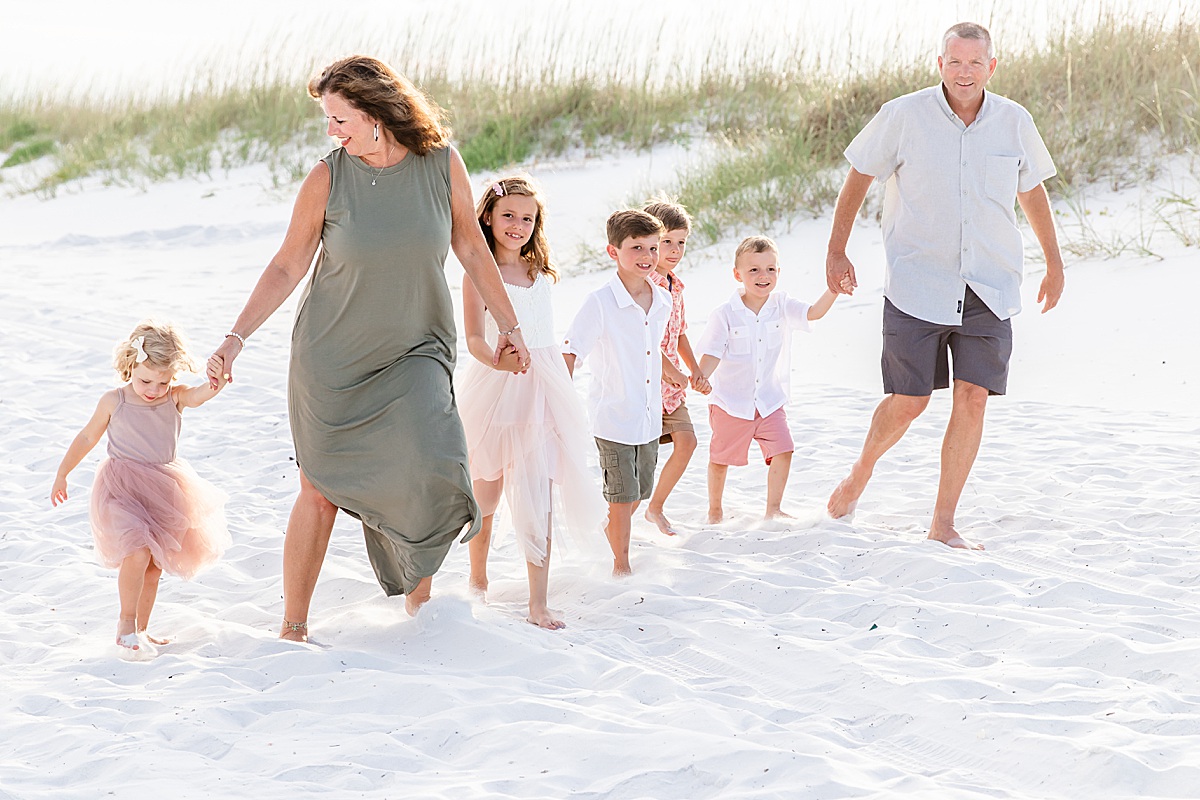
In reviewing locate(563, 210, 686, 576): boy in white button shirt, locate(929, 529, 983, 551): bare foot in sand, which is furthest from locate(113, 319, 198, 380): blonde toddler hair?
locate(929, 529, 983, 551): bare foot in sand

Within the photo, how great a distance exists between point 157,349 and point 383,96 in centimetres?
114

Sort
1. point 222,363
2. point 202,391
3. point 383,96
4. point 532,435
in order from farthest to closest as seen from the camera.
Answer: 1. point 532,435
2. point 202,391
3. point 383,96
4. point 222,363

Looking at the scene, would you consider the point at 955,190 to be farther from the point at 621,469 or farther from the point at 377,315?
the point at 377,315

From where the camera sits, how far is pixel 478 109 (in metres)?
16.4

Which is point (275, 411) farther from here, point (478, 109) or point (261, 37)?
point (261, 37)

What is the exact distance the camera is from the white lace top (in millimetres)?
4625

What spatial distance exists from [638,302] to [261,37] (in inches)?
650

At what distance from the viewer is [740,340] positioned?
5.77m

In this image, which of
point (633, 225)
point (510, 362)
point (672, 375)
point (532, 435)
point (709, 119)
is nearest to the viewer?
point (510, 362)

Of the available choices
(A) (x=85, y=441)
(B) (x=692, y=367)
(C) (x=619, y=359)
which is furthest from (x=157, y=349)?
(B) (x=692, y=367)

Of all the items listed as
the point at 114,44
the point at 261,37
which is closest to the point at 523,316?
the point at 261,37

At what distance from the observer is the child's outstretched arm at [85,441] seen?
4254mm

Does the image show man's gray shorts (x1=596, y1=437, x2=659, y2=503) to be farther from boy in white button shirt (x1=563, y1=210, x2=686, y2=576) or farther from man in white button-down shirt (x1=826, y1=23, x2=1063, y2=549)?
man in white button-down shirt (x1=826, y1=23, x2=1063, y2=549)

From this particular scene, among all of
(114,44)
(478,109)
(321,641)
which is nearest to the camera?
(321,641)
